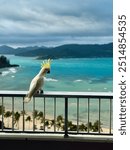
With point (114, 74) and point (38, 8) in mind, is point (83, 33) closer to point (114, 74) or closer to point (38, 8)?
point (38, 8)

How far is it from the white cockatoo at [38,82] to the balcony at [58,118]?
6 centimetres

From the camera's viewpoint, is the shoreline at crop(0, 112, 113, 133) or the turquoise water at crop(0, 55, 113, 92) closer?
Result: the shoreline at crop(0, 112, 113, 133)

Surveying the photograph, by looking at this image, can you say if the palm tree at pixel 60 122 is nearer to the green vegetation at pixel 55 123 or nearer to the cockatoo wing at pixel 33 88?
the green vegetation at pixel 55 123

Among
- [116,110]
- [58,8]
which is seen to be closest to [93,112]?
[116,110]

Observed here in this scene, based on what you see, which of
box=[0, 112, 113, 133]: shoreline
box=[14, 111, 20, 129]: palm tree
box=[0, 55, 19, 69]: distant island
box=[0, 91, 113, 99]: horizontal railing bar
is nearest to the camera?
box=[0, 91, 113, 99]: horizontal railing bar

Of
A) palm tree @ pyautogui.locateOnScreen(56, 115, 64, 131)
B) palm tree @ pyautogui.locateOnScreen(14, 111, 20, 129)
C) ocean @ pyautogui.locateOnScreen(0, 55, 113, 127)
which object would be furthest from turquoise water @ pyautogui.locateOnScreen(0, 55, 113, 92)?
palm tree @ pyautogui.locateOnScreen(56, 115, 64, 131)

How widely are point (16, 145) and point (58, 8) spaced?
2611 millimetres

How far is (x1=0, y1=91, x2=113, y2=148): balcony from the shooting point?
311 cm

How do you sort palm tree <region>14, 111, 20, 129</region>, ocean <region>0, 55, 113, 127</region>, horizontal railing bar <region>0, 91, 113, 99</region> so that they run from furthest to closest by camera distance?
ocean <region>0, 55, 113, 127</region> < palm tree <region>14, 111, 20, 129</region> < horizontal railing bar <region>0, 91, 113, 99</region>

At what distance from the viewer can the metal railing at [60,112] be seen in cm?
312

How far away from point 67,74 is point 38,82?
2080 millimetres

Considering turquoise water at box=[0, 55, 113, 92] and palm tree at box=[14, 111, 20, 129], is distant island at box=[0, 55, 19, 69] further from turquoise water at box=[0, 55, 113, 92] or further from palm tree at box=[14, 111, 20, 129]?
palm tree at box=[14, 111, 20, 129]

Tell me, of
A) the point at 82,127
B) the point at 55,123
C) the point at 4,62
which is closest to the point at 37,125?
the point at 55,123

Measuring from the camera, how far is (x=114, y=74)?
4.17 ft
